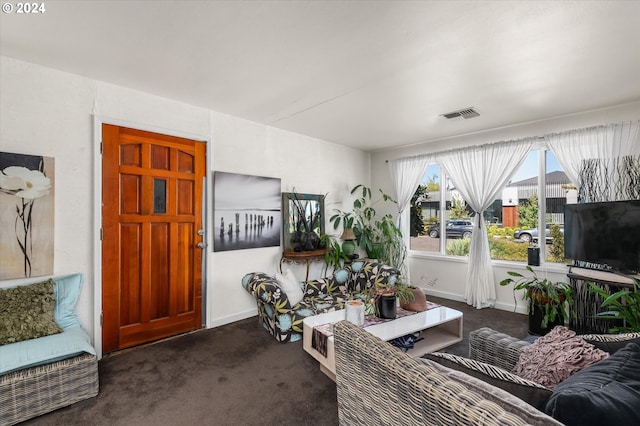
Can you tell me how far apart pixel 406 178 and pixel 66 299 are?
451 centimetres

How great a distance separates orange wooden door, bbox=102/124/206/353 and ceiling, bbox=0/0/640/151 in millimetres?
596

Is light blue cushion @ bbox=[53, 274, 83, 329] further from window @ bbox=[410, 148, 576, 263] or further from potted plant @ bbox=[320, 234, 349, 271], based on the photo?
window @ bbox=[410, 148, 576, 263]

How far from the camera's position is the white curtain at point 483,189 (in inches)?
151

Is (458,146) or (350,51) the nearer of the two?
(350,51)

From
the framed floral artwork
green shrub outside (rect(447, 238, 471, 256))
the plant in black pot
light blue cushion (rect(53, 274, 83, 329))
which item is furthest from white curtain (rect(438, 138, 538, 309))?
the framed floral artwork

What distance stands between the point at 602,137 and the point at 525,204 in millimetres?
1046

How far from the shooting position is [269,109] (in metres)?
3.28

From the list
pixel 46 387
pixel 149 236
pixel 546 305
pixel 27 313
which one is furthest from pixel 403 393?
pixel 546 305

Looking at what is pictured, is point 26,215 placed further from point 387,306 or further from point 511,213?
point 511,213

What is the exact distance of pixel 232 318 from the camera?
137 inches

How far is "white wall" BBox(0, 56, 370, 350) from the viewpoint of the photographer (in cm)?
229

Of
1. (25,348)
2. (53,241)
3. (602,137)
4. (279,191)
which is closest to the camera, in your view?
(25,348)

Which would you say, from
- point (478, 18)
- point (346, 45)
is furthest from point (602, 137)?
point (346, 45)

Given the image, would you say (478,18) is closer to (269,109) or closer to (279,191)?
(269,109)
